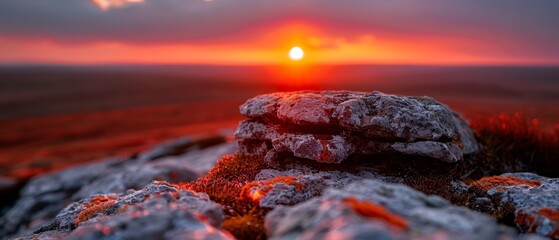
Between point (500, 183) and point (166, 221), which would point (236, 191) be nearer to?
point (166, 221)

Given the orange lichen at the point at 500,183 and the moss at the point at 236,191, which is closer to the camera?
the moss at the point at 236,191

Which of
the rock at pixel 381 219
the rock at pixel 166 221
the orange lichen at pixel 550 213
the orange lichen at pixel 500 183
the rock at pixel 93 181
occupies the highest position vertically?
the rock at pixel 381 219

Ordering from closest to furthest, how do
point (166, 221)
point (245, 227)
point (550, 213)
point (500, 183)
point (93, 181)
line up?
point (166, 221)
point (245, 227)
point (550, 213)
point (500, 183)
point (93, 181)

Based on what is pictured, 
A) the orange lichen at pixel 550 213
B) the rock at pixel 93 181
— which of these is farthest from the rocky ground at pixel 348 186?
the rock at pixel 93 181

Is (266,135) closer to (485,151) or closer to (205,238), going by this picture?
(205,238)

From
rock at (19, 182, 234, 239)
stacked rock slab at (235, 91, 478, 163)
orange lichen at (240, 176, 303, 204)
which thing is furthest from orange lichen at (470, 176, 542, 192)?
rock at (19, 182, 234, 239)

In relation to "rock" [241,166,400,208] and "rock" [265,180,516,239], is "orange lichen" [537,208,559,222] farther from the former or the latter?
"rock" [241,166,400,208]

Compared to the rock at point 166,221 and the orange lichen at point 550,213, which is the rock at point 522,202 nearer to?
the orange lichen at point 550,213

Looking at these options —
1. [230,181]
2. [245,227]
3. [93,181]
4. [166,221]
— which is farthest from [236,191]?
[93,181]
